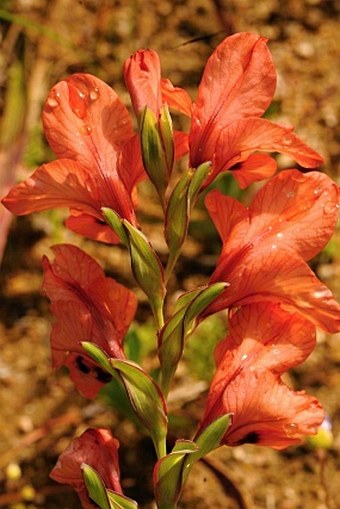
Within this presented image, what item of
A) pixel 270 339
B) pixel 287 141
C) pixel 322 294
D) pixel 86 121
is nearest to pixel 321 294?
pixel 322 294

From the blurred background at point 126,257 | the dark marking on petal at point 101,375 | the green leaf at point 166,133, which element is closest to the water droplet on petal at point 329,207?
the green leaf at point 166,133

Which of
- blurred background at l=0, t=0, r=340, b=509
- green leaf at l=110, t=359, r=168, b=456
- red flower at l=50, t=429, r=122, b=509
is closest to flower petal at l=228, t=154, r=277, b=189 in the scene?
green leaf at l=110, t=359, r=168, b=456

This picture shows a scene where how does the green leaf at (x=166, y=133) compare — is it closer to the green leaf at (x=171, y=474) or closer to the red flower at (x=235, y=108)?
the red flower at (x=235, y=108)

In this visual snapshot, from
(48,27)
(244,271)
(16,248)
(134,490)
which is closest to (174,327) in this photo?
(244,271)

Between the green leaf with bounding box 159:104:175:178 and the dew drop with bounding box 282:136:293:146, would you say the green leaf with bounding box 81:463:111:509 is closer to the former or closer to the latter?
the green leaf with bounding box 159:104:175:178

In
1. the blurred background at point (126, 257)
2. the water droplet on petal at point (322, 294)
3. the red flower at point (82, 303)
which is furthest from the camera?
the blurred background at point (126, 257)
